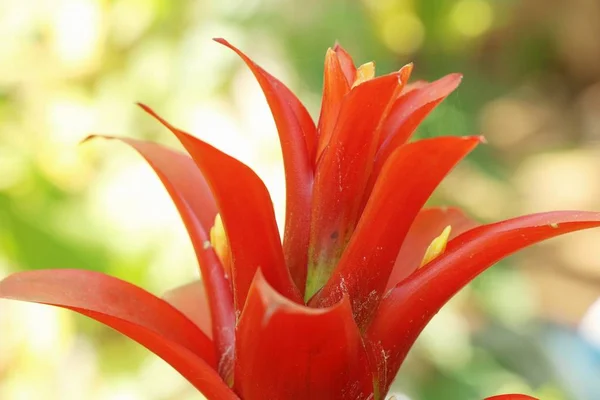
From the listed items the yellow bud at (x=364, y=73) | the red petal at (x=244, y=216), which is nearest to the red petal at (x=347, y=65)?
the yellow bud at (x=364, y=73)

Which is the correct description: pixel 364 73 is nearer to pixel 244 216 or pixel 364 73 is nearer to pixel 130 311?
pixel 244 216

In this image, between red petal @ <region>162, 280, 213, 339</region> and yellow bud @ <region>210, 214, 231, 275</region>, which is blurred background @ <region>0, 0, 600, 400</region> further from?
yellow bud @ <region>210, 214, 231, 275</region>

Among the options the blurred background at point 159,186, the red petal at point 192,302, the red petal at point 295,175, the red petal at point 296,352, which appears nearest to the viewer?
the red petal at point 296,352

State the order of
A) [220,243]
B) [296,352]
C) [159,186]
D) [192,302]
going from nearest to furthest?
[296,352], [220,243], [192,302], [159,186]

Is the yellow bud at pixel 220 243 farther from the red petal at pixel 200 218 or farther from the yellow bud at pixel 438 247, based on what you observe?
the yellow bud at pixel 438 247

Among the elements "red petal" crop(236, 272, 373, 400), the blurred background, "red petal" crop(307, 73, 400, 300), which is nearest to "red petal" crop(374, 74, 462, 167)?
"red petal" crop(307, 73, 400, 300)

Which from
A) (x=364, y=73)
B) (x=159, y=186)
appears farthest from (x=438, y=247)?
(x=159, y=186)
